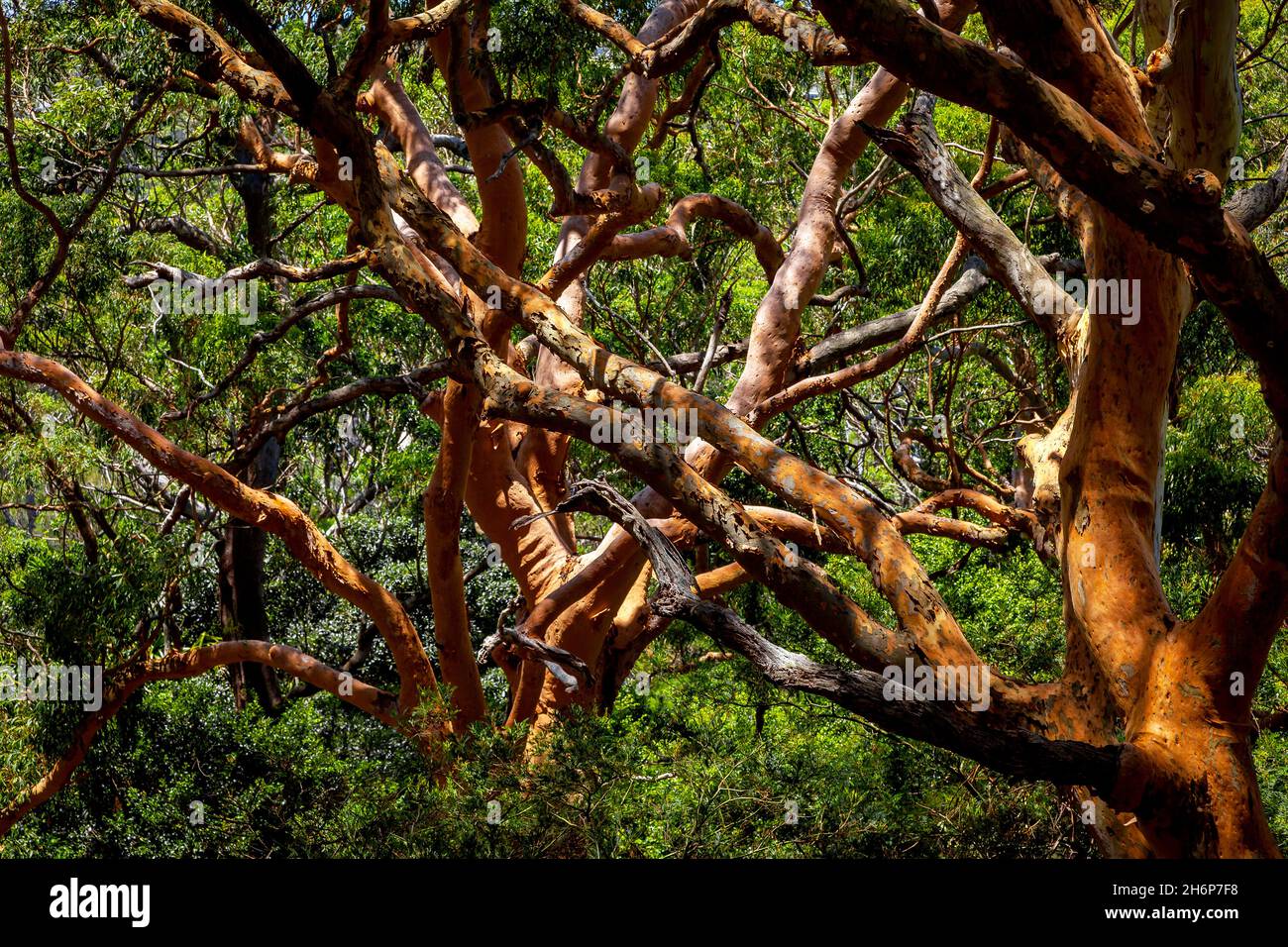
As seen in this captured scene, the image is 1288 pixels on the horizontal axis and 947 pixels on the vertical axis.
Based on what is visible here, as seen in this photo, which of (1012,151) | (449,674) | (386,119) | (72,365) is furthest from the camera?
(72,365)

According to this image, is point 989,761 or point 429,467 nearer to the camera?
point 989,761

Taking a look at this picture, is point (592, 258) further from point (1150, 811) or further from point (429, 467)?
point (429, 467)

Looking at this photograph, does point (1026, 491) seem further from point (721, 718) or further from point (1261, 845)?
point (1261, 845)

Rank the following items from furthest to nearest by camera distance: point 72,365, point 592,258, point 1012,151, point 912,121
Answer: point 72,365 < point 592,258 < point 1012,151 < point 912,121

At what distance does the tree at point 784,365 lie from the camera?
13.7 ft

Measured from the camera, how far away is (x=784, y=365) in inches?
313

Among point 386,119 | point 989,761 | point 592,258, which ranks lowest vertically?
point 989,761

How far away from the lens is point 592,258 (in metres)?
7.30

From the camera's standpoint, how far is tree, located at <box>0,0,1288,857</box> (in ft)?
13.7

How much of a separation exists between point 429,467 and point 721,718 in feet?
12.1
